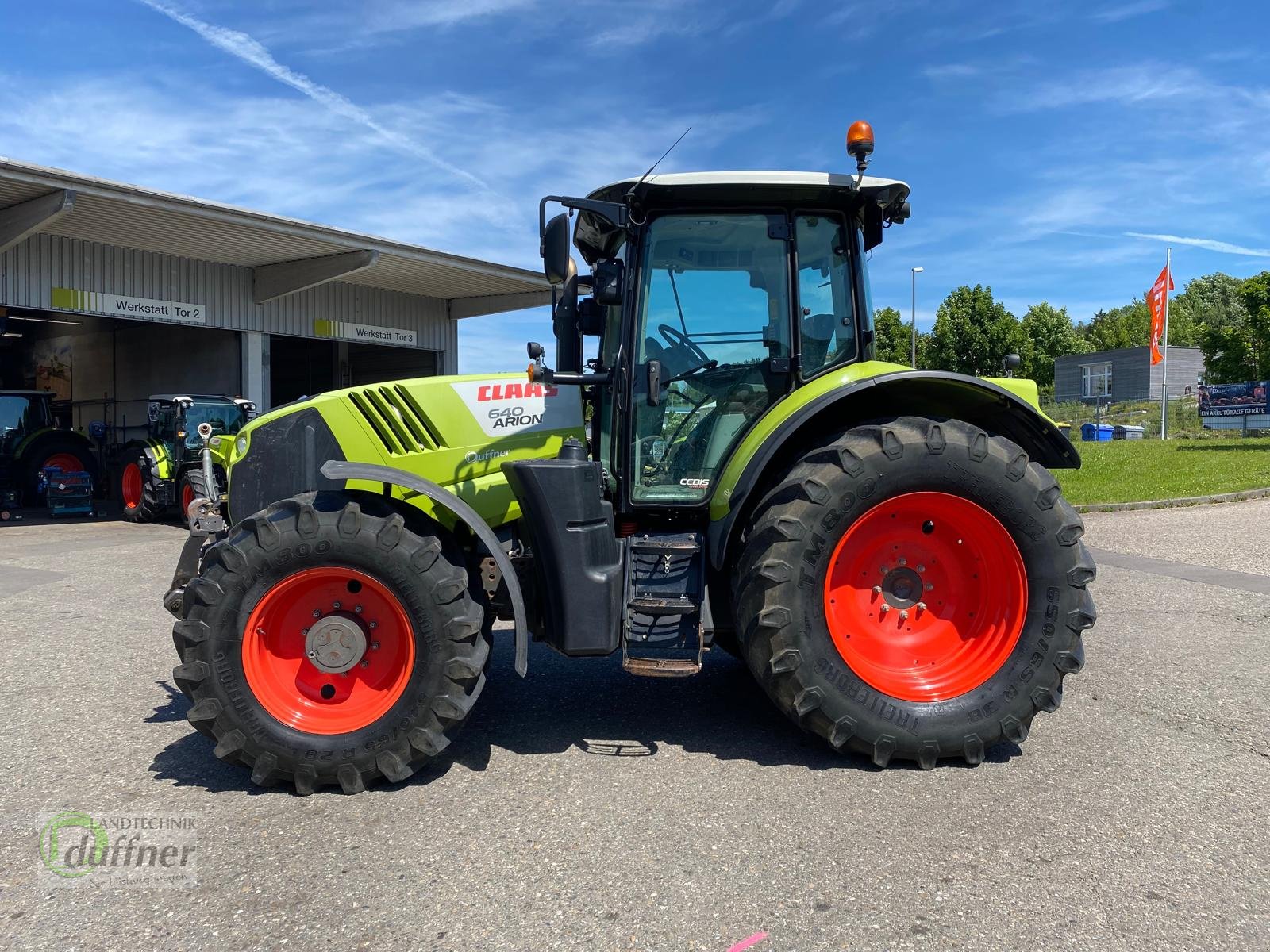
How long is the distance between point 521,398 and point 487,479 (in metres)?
0.43

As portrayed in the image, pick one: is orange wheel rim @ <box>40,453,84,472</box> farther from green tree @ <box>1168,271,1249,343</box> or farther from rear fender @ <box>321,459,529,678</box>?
green tree @ <box>1168,271,1249,343</box>

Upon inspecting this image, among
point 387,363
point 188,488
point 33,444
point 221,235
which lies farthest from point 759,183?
point 387,363

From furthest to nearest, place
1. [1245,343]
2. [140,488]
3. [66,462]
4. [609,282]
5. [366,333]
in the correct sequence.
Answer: [1245,343] → [366,333] → [66,462] → [140,488] → [609,282]

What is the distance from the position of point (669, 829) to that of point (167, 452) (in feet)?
46.0

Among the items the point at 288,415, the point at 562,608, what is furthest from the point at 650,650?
the point at 288,415

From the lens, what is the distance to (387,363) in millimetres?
24812

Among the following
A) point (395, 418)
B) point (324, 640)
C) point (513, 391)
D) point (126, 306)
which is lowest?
point (324, 640)

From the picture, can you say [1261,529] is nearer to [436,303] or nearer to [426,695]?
[426,695]

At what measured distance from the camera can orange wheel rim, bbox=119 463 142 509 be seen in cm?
1538

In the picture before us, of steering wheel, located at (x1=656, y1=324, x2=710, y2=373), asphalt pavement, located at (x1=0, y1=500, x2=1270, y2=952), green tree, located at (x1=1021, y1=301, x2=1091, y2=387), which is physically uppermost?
green tree, located at (x1=1021, y1=301, x2=1091, y2=387)

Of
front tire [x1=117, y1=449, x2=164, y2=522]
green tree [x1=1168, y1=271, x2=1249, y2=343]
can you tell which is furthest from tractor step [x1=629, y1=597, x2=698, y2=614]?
green tree [x1=1168, y1=271, x2=1249, y2=343]

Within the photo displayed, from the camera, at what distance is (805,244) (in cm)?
406

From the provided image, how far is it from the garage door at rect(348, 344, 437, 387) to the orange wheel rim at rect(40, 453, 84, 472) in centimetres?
691
